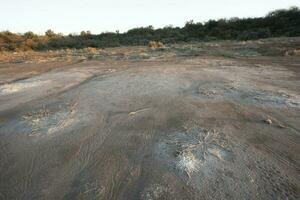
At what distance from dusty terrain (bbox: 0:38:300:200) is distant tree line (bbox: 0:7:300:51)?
21.6 metres

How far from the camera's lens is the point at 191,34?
3362 cm

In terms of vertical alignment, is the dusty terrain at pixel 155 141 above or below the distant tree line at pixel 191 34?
above

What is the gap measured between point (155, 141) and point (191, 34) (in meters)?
29.9

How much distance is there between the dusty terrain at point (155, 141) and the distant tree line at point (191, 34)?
21619 mm

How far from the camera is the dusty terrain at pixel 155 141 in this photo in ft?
12.6

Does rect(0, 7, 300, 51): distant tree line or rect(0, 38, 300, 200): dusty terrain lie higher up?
rect(0, 38, 300, 200): dusty terrain

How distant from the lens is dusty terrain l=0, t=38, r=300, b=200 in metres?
3.83

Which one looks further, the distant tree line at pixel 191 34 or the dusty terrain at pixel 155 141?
the distant tree line at pixel 191 34

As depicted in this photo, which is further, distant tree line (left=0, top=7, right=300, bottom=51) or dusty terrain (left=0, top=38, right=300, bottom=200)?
distant tree line (left=0, top=7, right=300, bottom=51)

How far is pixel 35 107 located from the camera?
7465 millimetres

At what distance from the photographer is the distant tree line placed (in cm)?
2909

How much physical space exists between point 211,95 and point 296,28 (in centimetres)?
2356

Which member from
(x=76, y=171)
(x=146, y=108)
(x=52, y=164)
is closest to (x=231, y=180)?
(x=76, y=171)

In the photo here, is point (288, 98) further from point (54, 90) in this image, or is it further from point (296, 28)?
point (296, 28)
